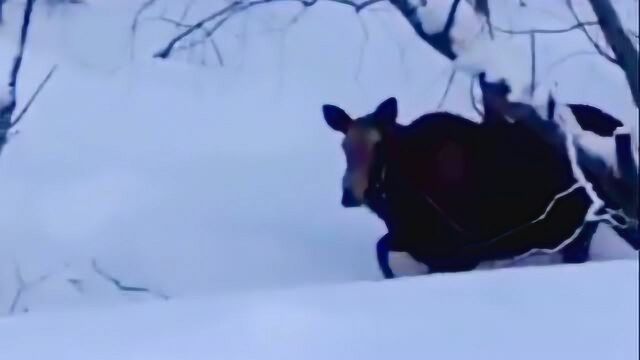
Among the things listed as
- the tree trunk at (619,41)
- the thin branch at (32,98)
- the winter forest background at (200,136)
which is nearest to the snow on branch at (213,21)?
the winter forest background at (200,136)

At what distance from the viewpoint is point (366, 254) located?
0.85 m

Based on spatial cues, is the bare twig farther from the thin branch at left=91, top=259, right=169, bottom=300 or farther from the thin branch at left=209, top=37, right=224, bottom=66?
the thin branch at left=209, top=37, right=224, bottom=66

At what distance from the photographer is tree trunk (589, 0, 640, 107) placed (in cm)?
89

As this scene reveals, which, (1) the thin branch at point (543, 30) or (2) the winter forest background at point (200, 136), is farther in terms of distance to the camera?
(1) the thin branch at point (543, 30)

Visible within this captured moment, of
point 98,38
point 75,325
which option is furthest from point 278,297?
point 98,38

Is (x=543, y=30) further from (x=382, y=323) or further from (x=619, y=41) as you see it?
(x=382, y=323)

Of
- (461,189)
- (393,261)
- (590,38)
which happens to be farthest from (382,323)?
(590,38)

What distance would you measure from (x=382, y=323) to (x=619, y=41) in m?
0.42

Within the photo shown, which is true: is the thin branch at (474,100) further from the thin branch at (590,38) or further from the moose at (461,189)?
the thin branch at (590,38)

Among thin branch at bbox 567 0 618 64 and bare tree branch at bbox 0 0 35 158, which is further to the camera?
thin branch at bbox 567 0 618 64

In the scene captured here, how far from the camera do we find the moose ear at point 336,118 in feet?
2.71

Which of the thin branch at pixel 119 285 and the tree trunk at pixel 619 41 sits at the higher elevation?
the tree trunk at pixel 619 41

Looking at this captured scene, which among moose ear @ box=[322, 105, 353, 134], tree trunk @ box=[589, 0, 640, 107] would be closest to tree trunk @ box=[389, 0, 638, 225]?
tree trunk @ box=[589, 0, 640, 107]

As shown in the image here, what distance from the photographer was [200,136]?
2.61 feet
